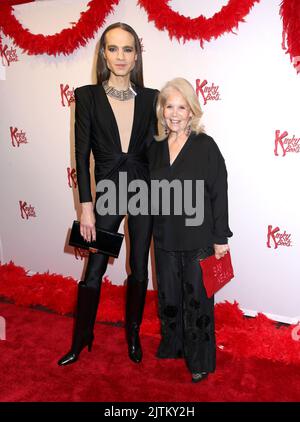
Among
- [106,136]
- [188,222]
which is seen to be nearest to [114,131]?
[106,136]

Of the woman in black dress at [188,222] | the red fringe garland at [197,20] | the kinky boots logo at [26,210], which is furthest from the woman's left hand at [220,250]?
the kinky boots logo at [26,210]

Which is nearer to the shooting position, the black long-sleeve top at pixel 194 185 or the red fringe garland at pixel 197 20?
the black long-sleeve top at pixel 194 185

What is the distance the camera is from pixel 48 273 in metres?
3.91

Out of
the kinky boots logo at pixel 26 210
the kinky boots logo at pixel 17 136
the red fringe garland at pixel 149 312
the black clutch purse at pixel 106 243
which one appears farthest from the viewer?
the kinky boots logo at pixel 26 210

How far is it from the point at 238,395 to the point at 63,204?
2.05 meters

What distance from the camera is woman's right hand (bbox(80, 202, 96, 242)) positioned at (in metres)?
2.51

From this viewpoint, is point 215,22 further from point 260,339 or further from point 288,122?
point 260,339

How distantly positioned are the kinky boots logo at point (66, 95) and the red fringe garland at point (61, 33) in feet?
0.80

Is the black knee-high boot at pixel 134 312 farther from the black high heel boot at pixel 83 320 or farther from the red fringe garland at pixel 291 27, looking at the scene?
the red fringe garland at pixel 291 27

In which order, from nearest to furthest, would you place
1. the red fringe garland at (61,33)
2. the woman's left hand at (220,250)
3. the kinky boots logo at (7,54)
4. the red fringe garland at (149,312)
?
the woman's left hand at (220,250) → the red fringe garland at (149,312) → the red fringe garland at (61,33) → the kinky boots logo at (7,54)

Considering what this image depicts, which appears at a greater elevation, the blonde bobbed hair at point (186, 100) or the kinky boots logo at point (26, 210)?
the blonde bobbed hair at point (186, 100)

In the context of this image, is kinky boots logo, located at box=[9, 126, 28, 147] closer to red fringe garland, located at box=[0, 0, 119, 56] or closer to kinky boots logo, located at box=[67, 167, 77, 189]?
kinky boots logo, located at box=[67, 167, 77, 189]

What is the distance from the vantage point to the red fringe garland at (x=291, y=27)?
8.39 feet

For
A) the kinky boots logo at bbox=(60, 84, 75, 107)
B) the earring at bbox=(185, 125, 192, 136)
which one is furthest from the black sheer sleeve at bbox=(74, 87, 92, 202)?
the kinky boots logo at bbox=(60, 84, 75, 107)
